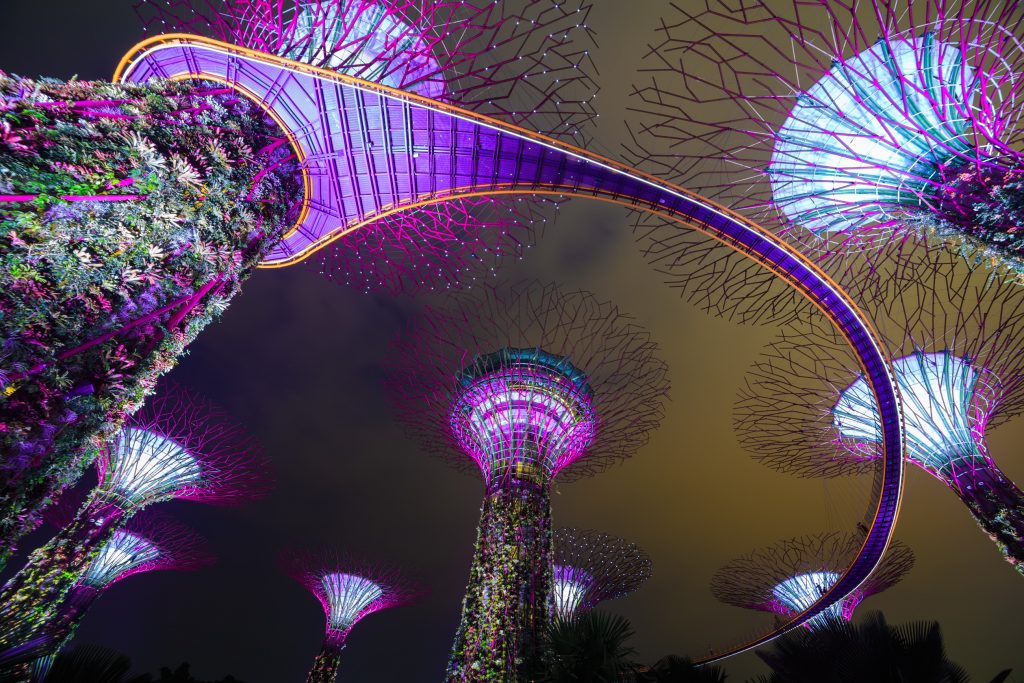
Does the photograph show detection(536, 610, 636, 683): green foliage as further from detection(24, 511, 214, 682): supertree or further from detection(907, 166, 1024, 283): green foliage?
detection(24, 511, 214, 682): supertree

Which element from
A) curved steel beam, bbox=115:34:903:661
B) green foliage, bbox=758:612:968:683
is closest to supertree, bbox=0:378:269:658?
curved steel beam, bbox=115:34:903:661

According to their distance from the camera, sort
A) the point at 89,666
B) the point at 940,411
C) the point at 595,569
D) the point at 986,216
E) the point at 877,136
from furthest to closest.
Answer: the point at 595,569 → the point at 940,411 → the point at 89,666 → the point at 877,136 → the point at 986,216

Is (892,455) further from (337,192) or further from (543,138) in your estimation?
(337,192)

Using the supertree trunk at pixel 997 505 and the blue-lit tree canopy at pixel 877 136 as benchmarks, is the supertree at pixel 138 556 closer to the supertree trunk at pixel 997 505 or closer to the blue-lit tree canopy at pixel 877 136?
the blue-lit tree canopy at pixel 877 136

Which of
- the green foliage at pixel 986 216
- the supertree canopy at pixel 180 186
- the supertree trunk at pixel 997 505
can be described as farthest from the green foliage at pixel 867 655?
the supertree canopy at pixel 180 186

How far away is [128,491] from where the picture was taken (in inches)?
586

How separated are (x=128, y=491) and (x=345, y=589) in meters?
12.0

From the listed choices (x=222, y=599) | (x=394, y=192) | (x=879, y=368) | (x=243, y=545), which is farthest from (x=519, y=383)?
(x=222, y=599)

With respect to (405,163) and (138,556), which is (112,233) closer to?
(405,163)

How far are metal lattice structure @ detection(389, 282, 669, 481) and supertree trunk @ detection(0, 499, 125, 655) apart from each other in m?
8.69

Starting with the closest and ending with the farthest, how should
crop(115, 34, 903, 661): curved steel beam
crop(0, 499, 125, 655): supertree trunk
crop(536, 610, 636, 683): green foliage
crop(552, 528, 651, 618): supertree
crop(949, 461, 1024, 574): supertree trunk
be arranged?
crop(115, 34, 903, 661): curved steel beam
crop(536, 610, 636, 683): green foliage
crop(949, 461, 1024, 574): supertree trunk
crop(0, 499, 125, 655): supertree trunk
crop(552, 528, 651, 618): supertree

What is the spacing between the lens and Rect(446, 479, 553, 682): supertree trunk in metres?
11.3

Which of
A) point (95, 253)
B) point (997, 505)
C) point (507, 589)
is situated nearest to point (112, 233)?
point (95, 253)

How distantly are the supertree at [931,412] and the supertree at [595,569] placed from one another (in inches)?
274
